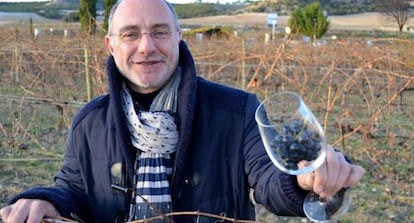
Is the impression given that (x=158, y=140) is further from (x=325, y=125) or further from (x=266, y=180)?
(x=325, y=125)

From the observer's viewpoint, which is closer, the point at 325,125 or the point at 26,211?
the point at 26,211

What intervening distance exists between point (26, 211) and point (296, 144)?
3.10 ft

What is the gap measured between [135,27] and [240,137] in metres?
0.50

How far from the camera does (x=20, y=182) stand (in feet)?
21.4

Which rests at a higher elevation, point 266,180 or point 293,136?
point 293,136

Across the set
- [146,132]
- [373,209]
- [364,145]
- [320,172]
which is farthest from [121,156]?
[364,145]

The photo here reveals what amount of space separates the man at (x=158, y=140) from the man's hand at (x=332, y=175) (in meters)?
0.50

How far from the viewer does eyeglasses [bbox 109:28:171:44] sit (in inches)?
86.0

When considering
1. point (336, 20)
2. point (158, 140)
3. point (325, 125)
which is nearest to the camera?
point (158, 140)

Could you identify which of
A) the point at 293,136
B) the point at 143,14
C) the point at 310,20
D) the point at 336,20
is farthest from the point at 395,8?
the point at 293,136

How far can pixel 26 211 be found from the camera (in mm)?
1957

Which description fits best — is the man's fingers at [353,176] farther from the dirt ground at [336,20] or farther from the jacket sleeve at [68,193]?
the dirt ground at [336,20]

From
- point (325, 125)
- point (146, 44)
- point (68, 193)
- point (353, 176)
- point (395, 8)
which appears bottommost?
point (395, 8)

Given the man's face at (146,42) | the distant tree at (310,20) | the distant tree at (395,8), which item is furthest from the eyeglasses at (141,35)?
the distant tree at (395,8)
